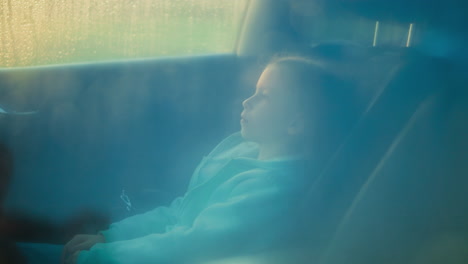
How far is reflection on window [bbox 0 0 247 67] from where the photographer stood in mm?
1302

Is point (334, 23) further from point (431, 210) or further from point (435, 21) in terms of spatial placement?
point (431, 210)

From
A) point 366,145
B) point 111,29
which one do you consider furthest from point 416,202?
point 111,29

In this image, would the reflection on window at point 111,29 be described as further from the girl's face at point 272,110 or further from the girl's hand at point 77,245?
the girl's hand at point 77,245

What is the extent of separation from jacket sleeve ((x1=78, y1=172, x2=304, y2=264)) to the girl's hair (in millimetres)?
170

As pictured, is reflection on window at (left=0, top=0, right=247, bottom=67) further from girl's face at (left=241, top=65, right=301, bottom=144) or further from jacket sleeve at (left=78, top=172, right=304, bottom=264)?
jacket sleeve at (left=78, top=172, right=304, bottom=264)

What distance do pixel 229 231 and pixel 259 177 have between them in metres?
0.16

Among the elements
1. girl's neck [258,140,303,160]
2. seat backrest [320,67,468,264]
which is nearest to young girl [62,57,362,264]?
girl's neck [258,140,303,160]

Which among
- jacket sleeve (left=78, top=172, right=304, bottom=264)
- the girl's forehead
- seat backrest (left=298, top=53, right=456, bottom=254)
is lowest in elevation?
jacket sleeve (left=78, top=172, right=304, bottom=264)

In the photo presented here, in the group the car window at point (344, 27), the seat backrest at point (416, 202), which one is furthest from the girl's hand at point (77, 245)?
the car window at point (344, 27)

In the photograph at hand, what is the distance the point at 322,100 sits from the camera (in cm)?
130

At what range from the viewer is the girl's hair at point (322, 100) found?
1283 mm

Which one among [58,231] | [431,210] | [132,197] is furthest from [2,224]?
[431,210]

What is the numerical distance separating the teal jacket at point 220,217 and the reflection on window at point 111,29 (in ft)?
0.93

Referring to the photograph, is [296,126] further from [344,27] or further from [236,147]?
[344,27]
